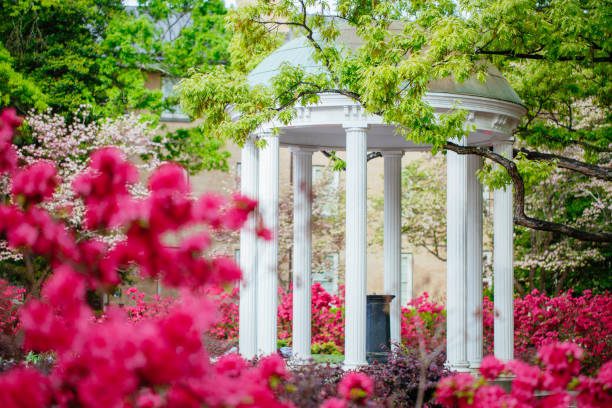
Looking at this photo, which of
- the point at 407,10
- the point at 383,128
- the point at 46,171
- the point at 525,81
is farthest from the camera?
the point at 525,81

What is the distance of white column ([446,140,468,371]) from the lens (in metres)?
16.0

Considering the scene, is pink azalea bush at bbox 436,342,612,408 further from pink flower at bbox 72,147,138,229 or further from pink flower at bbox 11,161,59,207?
pink flower at bbox 11,161,59,207

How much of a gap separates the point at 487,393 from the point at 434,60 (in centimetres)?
831

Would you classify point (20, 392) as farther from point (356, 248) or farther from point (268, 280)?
point (268, 280)

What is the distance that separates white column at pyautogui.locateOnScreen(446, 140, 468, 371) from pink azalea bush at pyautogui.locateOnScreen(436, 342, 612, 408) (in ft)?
29.4

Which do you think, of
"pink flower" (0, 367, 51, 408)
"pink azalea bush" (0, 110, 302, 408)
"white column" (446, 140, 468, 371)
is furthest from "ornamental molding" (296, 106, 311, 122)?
"pink flower" (0, 367, 51, 408)

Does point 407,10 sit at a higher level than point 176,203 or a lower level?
higher

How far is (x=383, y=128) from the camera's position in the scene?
57.4 feet

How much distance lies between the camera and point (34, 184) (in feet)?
17.7

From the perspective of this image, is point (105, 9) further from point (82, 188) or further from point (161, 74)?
point (82, 188)

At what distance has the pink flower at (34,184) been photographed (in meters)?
5.38

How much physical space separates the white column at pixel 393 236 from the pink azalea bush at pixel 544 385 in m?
13.6

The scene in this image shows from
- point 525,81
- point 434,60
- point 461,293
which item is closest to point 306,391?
point 434,60

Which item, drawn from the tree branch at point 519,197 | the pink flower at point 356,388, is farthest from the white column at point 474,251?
the pink flower at point 356,388
